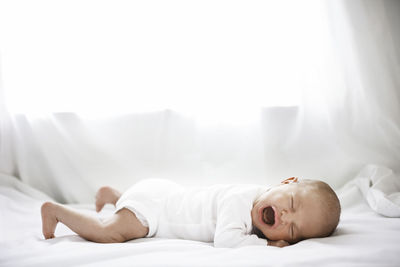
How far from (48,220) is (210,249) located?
0.50 metres

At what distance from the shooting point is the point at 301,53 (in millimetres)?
1587

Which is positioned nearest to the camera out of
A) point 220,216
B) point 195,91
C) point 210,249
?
point 210,249

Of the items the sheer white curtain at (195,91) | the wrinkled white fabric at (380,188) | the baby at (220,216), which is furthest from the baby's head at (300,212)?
the sheer white curtain at (195,91)

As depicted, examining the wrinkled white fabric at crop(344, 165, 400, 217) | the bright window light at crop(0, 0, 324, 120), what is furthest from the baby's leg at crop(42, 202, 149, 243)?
the wrinkled white fabric at crop(344, 165, 400, 217)

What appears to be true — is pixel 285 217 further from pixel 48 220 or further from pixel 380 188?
pixel 48 220

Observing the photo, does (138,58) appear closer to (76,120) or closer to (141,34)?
(141,34)

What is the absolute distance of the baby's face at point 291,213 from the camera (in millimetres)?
1013

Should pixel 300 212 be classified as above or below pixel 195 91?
below

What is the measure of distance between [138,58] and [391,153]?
1.17m

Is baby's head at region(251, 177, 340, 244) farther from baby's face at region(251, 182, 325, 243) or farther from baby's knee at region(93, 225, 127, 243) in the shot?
baby's knee at region(93, 225, 127, 243)

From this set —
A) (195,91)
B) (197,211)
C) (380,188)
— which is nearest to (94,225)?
(197,211)

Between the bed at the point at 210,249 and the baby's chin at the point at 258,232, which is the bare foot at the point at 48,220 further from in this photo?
the baby's chin at the point at 258,232

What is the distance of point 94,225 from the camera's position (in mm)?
1084

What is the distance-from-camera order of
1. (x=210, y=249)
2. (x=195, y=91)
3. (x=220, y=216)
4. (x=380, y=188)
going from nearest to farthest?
(x=210, y=249), (x=220, y=216), (x=380, y=188), (x=195, y=91)
